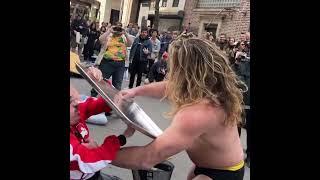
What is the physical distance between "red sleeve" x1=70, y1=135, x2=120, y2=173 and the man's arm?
44 mm

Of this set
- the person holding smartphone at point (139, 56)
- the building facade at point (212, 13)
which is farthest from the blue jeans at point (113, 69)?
the person holding smartphone at point (139, 56)

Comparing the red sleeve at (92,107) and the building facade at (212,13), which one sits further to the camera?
the building facade at (212,13)

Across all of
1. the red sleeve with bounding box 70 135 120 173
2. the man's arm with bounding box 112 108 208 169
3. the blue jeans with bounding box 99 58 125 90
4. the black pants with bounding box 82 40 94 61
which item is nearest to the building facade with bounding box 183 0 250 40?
the black pants with bounding box 82 40 94 61

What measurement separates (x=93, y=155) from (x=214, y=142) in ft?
1.37

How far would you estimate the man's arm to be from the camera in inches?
47.4

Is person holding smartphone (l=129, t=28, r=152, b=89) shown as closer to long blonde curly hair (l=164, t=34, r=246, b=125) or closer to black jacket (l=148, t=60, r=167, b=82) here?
black jacket (l=148, t=60, r=167, b=82)

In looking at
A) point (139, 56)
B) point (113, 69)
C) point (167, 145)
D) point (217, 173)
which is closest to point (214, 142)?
point (217, 173)

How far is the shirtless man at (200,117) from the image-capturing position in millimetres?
1224

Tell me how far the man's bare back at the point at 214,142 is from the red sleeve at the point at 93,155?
243 mm

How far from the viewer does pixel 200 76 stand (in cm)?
129

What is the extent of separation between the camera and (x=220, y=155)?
1.39 metres

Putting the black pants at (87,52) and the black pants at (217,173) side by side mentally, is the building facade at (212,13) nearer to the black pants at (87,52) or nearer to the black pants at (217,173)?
the black pants at (87,52)
